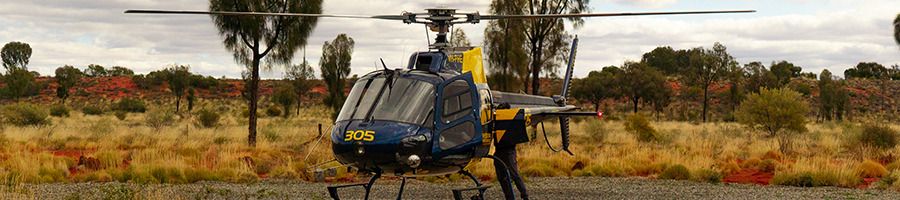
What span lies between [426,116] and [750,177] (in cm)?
1221

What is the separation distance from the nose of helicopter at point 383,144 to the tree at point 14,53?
3154 inches

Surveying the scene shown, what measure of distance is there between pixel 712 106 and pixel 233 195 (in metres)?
68.3

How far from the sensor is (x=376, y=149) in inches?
444

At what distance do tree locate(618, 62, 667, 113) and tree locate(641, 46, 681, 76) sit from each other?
36.2 m

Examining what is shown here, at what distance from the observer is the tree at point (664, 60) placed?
107938 mm

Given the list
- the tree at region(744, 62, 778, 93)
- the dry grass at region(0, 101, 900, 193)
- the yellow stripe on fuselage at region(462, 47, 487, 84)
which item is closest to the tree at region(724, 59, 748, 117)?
the tree at region(744, 62, 778, 93)

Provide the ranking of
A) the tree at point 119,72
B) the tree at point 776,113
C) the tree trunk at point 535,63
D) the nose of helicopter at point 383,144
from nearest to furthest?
the nose of helicopter at point 383,144 < the tree trunk at point 535,63 < the tree at point 776,113 < the tree at point 119,72

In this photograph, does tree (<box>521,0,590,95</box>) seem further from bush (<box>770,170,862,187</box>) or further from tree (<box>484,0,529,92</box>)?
bush (<box>770,170,862,187</box>)

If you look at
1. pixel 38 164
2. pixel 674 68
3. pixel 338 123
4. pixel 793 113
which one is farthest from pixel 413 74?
→ pixel 674 68

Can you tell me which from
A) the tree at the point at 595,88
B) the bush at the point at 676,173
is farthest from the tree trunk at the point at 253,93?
the tree at the point at 595,88

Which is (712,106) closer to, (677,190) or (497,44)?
(497,44)

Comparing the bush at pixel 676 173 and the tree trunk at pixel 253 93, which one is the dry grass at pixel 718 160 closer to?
the bush at pixel 676 173

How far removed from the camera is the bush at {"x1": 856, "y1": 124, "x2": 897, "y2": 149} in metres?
29.4

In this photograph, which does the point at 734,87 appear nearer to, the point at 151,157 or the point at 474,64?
the point at 151,157
